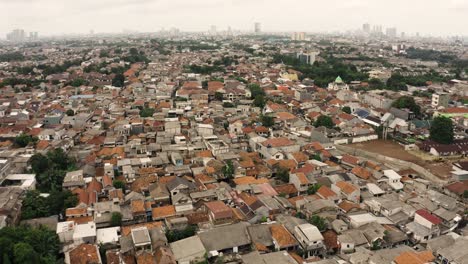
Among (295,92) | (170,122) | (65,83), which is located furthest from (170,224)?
(65,83)

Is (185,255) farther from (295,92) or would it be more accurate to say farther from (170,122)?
(295,92)

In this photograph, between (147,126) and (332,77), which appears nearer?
(147,126)

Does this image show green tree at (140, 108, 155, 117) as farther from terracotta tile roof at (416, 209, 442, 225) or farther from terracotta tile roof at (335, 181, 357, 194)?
terracotta tile roof at (416, 209, 442, 225)

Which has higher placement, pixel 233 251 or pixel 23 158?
pixel 23 158

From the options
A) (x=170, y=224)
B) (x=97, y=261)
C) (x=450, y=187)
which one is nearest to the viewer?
(x=97, y=261)

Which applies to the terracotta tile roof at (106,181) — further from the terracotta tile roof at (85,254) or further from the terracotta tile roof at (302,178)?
the terracotta tile roof at (302,178)

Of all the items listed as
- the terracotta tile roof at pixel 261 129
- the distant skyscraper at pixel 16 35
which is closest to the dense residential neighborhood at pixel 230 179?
the terracotta tile roof at pixel 261 129

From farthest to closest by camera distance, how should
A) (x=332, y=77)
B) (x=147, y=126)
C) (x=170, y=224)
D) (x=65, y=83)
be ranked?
(x=332, y=77) → (x=65, y=83) → (x=147, y=126) → (x=170, y=224)

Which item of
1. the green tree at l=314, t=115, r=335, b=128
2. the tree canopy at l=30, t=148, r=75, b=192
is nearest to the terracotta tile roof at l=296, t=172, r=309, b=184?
the green tree at l=314, t=115, r=335, b=128
